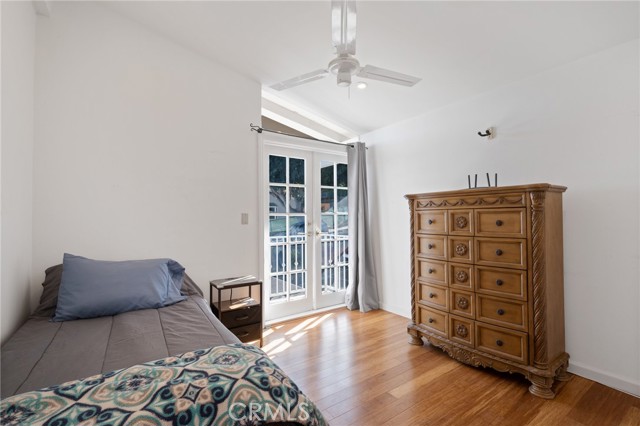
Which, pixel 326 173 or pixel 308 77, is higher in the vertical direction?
pixel 308 77

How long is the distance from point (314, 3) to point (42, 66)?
2008 millimetres

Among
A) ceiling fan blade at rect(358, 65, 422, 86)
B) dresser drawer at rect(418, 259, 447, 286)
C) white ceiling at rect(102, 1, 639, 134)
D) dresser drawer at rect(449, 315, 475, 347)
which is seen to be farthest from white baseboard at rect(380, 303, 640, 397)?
ceiling fan blade at rect(358, 65, 422, 86)

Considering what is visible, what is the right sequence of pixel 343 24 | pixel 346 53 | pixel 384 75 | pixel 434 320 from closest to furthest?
pixel 343 24
pixel 346 53
pixel 384 75
pixel 434 320

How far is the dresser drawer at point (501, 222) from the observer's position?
203 cm

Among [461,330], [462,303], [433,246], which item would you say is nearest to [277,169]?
[433,246]

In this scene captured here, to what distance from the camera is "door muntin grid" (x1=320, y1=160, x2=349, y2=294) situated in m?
3.76

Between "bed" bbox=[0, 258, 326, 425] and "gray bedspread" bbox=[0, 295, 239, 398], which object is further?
"gray bedspread" bbox=[0, 295, 239, 398]

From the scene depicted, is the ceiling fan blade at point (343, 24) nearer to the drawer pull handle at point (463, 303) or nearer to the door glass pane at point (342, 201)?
the drawer pull handle at point (463, 303)

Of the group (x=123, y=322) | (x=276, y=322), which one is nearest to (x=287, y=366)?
(x=276, y=322)

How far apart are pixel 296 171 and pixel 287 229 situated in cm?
71

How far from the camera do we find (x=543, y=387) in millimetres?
1901

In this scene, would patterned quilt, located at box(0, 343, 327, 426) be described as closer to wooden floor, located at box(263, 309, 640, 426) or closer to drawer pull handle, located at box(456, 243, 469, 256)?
wooden floor, located at box(263, 309, 640, 426)

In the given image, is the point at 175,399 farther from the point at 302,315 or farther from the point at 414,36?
the point at 302,315

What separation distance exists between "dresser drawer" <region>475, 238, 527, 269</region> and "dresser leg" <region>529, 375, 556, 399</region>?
73 cm
